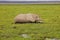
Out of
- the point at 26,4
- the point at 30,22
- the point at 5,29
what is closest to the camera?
the point at 5,29

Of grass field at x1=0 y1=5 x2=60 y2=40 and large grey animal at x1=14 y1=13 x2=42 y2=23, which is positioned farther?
large grey animal at x1=14 y1=13 x2=42 y2=23

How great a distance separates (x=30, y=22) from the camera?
2244 mm

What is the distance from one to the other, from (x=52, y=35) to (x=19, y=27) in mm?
386

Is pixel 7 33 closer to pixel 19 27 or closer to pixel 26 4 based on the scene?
pixel 19 27

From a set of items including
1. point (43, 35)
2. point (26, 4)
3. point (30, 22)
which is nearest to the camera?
point (43, 35)

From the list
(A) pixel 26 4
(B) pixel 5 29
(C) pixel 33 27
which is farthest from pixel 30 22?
(A) pixel 26 4

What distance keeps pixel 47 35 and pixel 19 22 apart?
0.53m

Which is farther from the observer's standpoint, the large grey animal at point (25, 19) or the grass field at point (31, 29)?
the large grey animal at point (25, 19)

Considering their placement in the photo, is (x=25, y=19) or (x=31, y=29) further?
(x=25, y=19)

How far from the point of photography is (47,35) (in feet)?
5.95

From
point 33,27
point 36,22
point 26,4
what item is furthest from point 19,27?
point 26,4

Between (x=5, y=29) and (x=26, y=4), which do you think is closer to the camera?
(x=5, y=29)

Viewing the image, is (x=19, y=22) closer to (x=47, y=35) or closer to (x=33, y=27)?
(x=33, y=27)

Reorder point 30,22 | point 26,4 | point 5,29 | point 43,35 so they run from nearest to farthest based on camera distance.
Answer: point 43,35 → point 5,29 → point 30,22 → point 26,4
